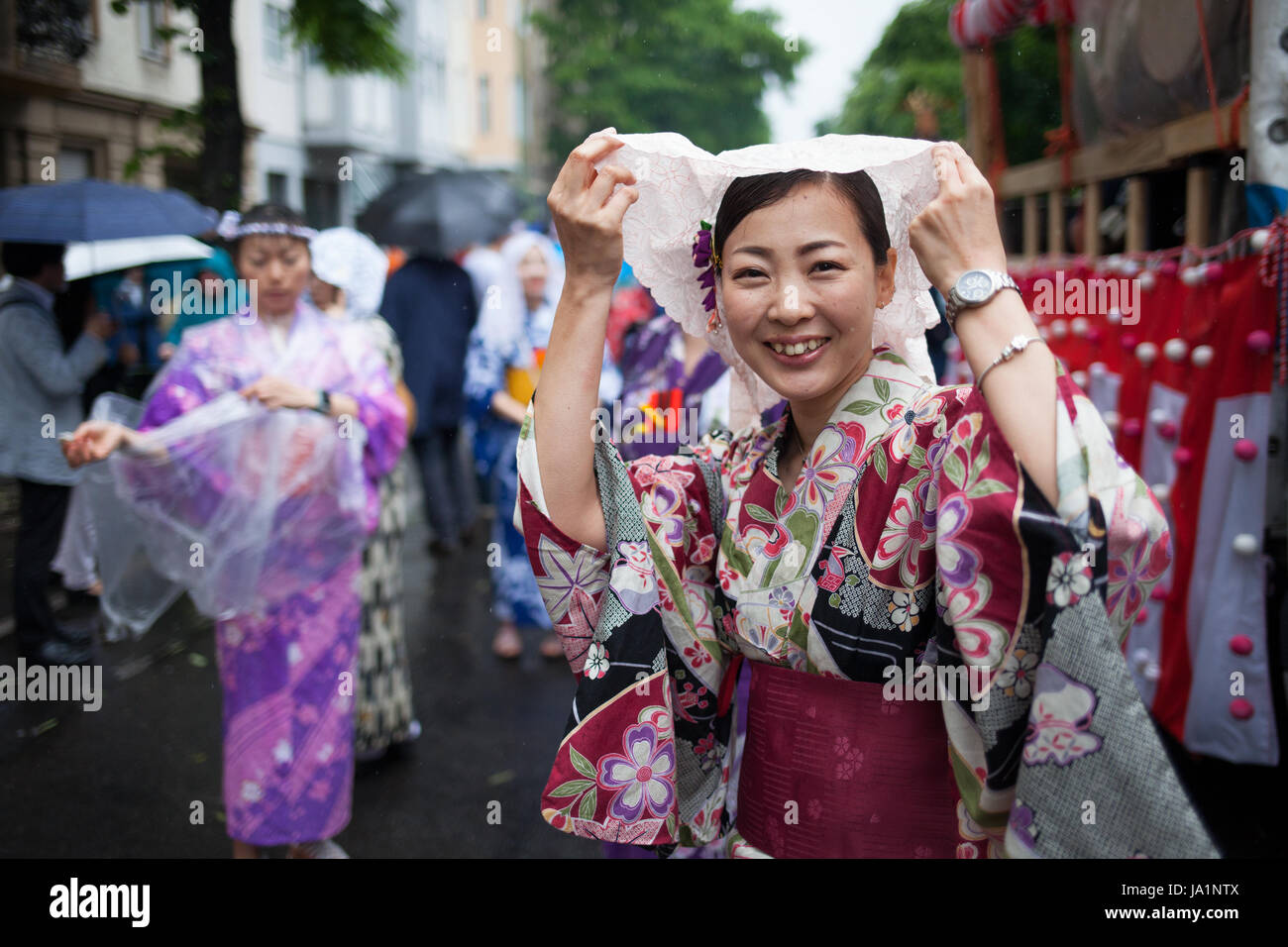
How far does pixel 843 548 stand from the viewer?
1452mm

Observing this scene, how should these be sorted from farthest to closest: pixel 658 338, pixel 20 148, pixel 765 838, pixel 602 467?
pixel 658 338 → pixel 20 148 → pixel 765 838 → pixel 602 467

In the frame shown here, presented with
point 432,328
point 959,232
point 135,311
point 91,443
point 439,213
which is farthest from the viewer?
point 439,213

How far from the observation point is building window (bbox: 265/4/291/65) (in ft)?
11.9

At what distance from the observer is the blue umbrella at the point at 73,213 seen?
3379mm

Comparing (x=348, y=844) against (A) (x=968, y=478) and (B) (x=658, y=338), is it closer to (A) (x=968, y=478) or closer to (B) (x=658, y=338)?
(B) (x=658, y=338)

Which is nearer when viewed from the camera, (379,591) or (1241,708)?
(1241,708)

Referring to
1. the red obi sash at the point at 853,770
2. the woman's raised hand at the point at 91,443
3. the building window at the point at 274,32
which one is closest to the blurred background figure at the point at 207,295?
the woman's raised hand at the point at 91,443

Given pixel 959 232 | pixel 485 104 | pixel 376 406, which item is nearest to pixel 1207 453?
pixel 959 232

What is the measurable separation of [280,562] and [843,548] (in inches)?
77.9

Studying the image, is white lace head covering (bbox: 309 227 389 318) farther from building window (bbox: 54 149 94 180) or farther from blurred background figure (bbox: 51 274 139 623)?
blurred background figure (bbox: 51 274 139 623)

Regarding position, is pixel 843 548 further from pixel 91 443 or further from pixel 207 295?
pixel 207 295
